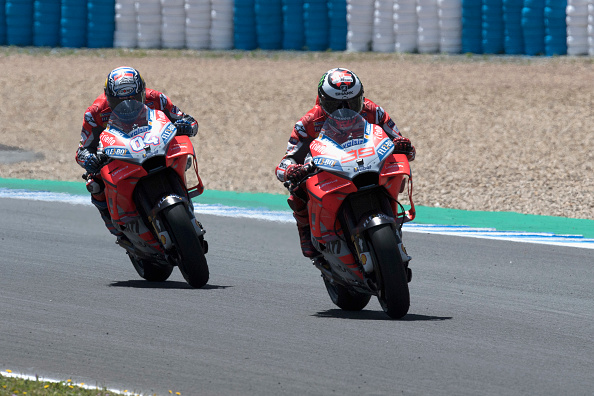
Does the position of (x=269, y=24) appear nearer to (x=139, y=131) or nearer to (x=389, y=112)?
(x=389, y=112)

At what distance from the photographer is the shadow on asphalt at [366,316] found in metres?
6.52

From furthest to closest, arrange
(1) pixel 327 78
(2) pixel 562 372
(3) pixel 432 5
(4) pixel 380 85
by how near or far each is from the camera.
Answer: (3) pixel 432 5, (4) pixel 380 85, (1) pixel 327 78, (2) pixel 562 372

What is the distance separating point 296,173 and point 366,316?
1.10 meters

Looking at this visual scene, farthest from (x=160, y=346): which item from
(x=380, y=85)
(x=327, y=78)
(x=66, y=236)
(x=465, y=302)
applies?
(x=380, y=85)

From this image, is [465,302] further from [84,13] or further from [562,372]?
[84,13]

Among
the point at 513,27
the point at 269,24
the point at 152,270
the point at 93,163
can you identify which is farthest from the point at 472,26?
the point at 93,163

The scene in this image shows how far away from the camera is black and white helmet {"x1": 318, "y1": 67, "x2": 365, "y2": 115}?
650cm

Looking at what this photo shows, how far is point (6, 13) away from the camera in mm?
23578

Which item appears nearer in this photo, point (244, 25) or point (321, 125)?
point (321, 125)

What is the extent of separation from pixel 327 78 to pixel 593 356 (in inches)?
95.2

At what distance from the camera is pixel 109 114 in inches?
312

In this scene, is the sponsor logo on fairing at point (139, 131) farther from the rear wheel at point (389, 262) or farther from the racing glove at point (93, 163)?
the rear wheel at point (389, 262)

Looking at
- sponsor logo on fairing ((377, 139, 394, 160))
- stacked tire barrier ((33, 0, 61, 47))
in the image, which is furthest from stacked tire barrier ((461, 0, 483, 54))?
sponsor logo on fairing ((377, 139, 394, 160))

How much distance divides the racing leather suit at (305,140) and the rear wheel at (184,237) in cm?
74
